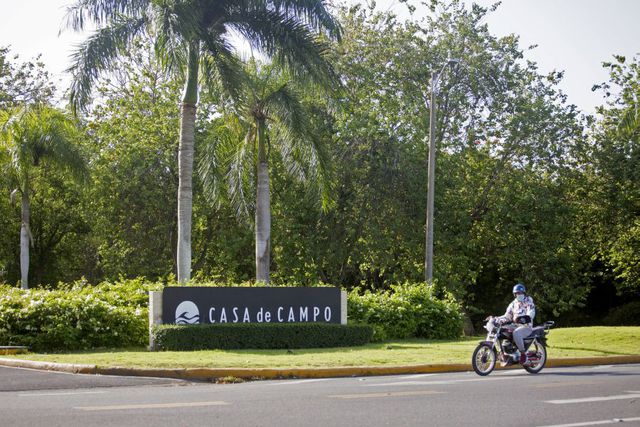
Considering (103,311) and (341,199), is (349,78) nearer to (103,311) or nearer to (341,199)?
(341,199)

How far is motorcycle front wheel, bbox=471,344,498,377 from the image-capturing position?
615 inches

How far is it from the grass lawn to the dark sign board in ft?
4.57

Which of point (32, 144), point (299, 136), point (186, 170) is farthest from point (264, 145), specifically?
point (32, 144)

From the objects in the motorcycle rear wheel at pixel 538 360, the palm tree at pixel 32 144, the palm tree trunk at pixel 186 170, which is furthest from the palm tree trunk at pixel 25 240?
the motorcycle rear wheel at pixel 538 360

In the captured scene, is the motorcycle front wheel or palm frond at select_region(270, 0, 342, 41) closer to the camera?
the motorcycle front wheel

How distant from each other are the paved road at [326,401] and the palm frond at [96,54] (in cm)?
1156

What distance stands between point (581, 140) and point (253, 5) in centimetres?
1843

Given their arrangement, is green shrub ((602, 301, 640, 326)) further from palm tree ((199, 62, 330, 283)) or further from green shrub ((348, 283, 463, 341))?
palm tree ((199, 62, 330, 283))

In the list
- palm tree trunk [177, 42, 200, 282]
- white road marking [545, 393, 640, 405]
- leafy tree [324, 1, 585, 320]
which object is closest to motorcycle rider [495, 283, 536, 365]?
white road marking [545, 393, 640, 405]

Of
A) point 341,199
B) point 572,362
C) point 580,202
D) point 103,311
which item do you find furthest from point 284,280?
point 572,362

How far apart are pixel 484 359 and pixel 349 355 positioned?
3.74 meters

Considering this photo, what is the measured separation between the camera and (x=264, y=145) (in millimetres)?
29500

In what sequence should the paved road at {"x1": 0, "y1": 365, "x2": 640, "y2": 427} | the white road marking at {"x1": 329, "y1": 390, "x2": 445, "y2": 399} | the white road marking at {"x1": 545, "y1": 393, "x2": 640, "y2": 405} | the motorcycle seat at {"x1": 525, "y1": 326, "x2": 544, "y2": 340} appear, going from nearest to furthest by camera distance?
the paved road at {"x1": 0, "y1": 365, "x2": 640, "y2": 427} < the white road marking at {"x1": 545, "y1": 393, "x2": 640, "y2": 405} < the white road marking at {"x1": 329, "y1": 390, "x2": 445, "y2": 399} < the motorcycle seat at {"x1": 525, "y1": 326, "x2": 544, "y2": 340}

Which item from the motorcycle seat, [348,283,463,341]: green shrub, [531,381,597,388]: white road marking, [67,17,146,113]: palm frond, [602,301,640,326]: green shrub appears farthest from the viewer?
[602,301,640,326]: green shrub
